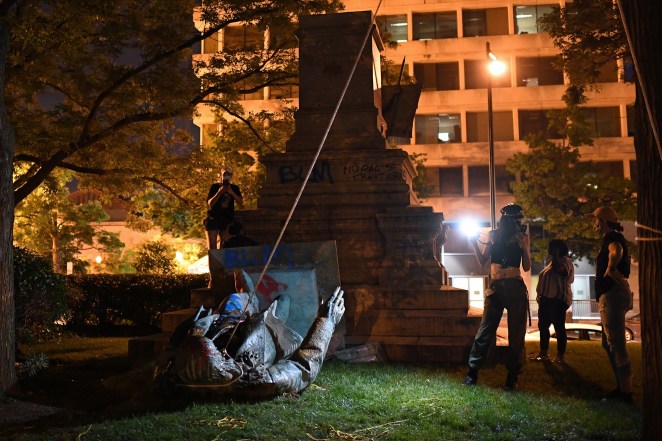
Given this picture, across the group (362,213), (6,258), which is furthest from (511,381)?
(6,258)

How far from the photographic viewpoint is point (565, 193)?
87.7ft

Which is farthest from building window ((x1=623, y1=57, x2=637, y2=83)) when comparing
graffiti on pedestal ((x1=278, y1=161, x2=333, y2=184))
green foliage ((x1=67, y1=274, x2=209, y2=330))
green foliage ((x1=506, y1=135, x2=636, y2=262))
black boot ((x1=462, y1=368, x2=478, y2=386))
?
green foliage ((x1=67, y1=274, x2=209, y2=330))

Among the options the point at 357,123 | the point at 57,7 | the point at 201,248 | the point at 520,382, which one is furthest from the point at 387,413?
the point at 201,248

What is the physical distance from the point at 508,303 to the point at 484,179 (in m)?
28.7

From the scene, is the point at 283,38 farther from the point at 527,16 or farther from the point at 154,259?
the point at 527,16

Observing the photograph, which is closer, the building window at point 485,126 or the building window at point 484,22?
the building window at point 485,126

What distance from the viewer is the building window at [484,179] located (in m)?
34.2

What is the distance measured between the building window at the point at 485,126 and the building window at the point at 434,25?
16.5ft

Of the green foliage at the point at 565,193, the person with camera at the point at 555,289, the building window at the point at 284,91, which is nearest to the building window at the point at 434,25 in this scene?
the building window at the point at 284,91

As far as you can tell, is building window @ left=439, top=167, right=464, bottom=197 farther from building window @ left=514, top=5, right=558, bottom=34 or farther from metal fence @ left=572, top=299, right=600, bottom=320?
metal fence @ left=572, top=299, right=600, bottom=320

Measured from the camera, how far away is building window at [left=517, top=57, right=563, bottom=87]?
35781 mm

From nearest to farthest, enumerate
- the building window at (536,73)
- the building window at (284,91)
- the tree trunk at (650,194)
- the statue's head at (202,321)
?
the tree trunk at (650,194), the statue's head at (202,321), the building window at (284,91), the building window at (536,73)

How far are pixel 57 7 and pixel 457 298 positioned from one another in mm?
8113

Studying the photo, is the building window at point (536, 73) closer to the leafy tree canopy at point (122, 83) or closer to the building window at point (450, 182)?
the building window at point (450, 182)
